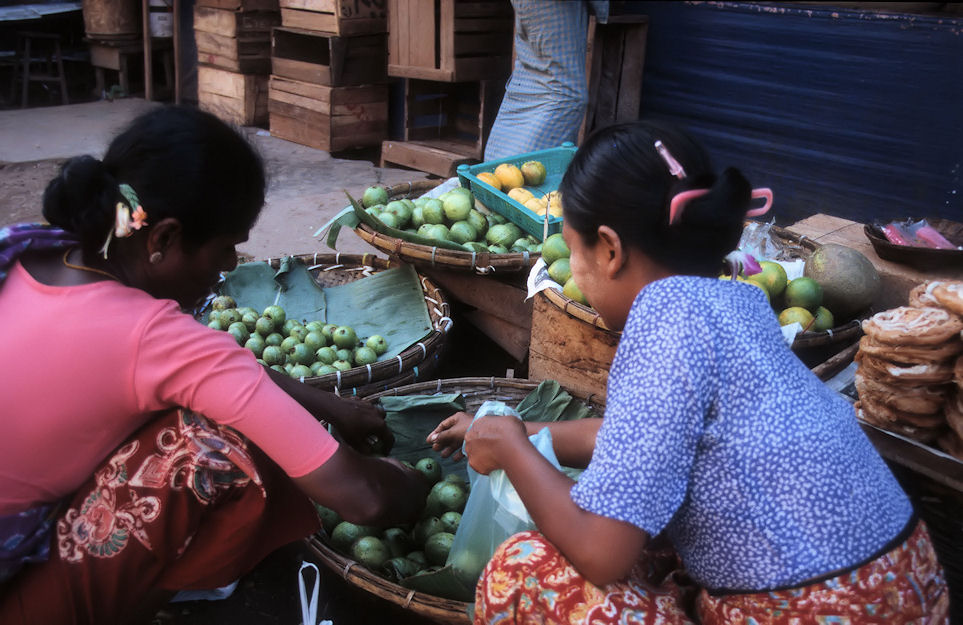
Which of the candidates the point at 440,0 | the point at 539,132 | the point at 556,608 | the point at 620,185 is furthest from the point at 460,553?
the point at 440,0

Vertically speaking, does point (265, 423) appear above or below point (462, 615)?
above

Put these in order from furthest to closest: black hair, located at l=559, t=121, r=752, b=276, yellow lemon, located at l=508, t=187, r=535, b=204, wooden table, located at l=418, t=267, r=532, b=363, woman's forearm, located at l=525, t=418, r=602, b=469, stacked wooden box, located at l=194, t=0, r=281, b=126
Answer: stacked wooden box, located at l=194, t=0, r=281, b=126 → yellow lemon, located at l=508, t=187, r=535, b=204 → wooden table, located at l=418, t=267, r=532, b=363 → woman's forearm, located at l=525, t=418, r=602, b=469 → black hair, located at l=559, t=121, r=752, b=276

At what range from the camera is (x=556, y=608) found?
137 centimetres

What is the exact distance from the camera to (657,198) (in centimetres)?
131

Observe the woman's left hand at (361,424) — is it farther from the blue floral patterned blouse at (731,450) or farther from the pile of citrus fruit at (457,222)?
the pile of citrus fruit at (457,222)

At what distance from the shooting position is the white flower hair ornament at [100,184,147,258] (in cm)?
142

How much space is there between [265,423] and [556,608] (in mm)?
636

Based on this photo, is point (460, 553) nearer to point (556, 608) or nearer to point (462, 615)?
point (462, 615)

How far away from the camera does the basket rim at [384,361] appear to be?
267 cm

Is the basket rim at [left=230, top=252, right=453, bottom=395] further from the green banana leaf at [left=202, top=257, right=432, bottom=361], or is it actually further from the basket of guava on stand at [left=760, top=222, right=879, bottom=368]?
the basket of guava on stand at [left=760, top=222, right=879, bottom=368]

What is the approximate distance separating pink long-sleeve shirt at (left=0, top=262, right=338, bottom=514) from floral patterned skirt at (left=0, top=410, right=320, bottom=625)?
0.07m

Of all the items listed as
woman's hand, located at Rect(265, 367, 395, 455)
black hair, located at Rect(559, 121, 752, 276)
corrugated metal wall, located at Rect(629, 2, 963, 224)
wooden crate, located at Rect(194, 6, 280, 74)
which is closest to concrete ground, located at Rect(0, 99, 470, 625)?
woman's hand, located at Rect(265, 367, 395, 455)

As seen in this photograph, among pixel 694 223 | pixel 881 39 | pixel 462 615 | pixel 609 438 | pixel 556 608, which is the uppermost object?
pixel 881 39

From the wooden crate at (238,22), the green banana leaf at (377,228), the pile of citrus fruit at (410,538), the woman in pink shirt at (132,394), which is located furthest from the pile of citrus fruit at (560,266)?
the wooden crate at (238,22)
